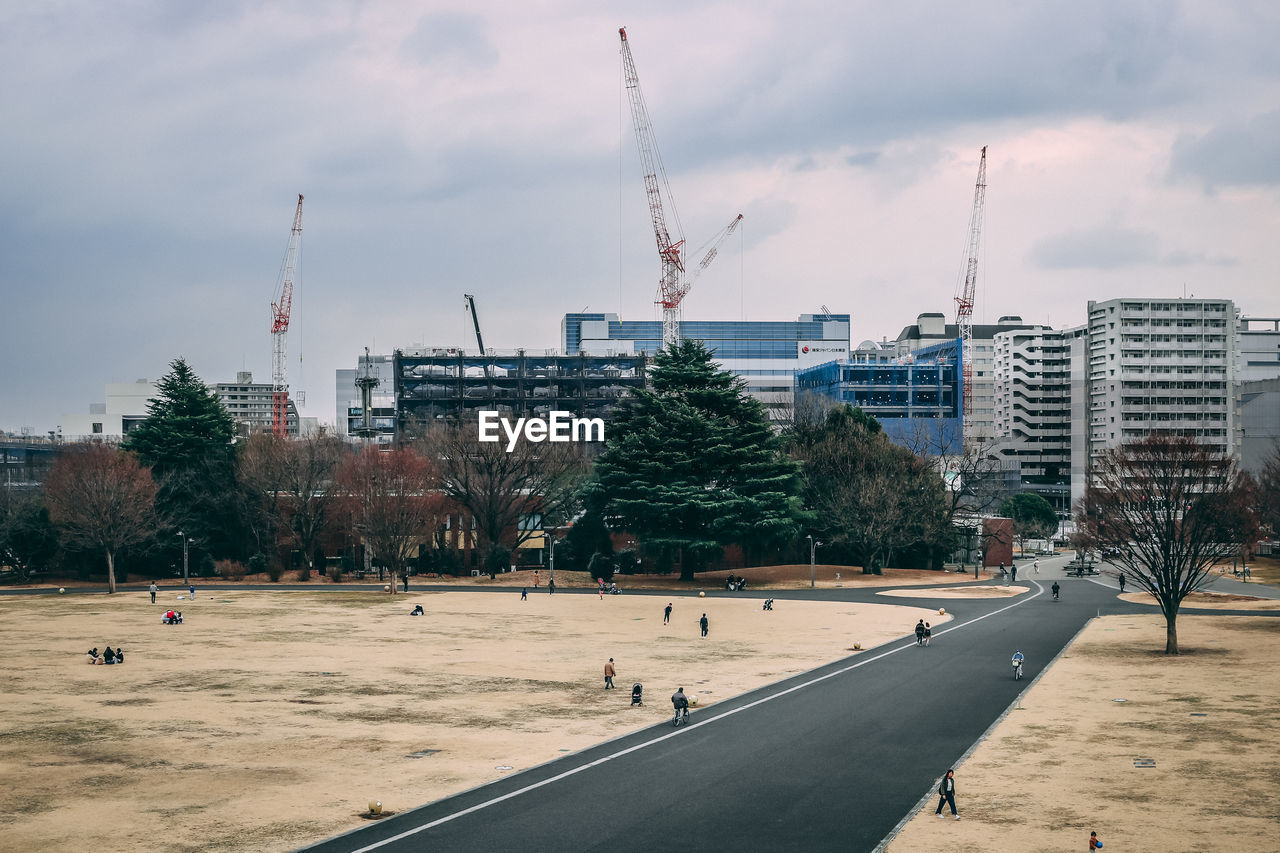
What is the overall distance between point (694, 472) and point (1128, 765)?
225 ft

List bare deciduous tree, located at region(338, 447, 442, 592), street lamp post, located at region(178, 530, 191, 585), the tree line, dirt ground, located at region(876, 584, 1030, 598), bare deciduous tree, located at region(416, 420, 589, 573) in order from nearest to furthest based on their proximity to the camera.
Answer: dirt ground, located at region(876, 584, 1030, 598) → bare deciduous tree, located at region(338, 447, 442, 592) → street lamp post, located at region(178, 530, 191, 585) → the tree line → bare deciduous tree, located at region(416, 420, 589, 573)

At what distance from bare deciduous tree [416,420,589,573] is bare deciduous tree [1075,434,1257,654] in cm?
5641

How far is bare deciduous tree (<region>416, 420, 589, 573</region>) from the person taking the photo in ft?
352

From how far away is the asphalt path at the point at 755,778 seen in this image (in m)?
26.8

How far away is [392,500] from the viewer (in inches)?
3907

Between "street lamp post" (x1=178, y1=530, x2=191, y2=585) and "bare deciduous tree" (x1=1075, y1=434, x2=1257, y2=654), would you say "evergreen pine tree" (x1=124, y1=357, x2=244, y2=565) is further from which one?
"bare deciduous tree" (x1=1075, y1=434, x2=1257, y2=654)

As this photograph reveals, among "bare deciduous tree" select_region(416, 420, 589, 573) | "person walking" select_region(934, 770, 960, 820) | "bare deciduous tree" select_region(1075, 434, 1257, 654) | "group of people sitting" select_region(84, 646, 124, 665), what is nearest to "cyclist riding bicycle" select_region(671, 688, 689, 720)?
"person walking" select_region(934, 770, 960, 820)

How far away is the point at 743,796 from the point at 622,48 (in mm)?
186555

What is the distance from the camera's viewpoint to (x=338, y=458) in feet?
376

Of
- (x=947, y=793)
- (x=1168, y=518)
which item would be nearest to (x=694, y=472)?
(x=1168, y=518)

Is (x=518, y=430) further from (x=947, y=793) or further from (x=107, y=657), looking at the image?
(x=947, y=793)

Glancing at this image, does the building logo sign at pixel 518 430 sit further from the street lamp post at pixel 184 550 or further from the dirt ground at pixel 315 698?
the dirt ground at pixel 315 698

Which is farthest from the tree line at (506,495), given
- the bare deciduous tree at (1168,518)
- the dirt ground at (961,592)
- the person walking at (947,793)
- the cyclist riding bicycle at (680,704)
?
the person walking at (947,793)

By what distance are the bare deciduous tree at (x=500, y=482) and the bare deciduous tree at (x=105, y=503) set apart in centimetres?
2923
